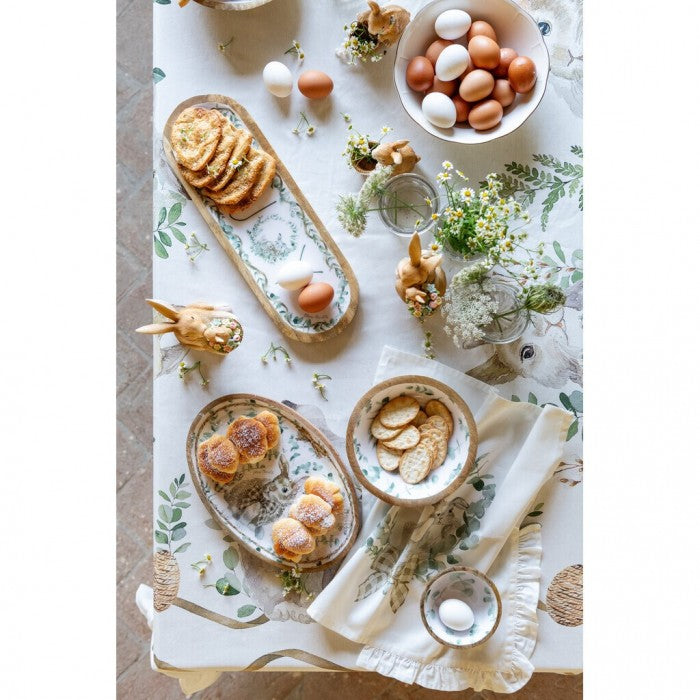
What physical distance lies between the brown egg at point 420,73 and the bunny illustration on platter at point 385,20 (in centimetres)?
9

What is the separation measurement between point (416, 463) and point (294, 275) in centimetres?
51

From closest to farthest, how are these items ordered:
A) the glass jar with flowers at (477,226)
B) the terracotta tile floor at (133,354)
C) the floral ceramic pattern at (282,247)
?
the glass jar with flowers at (477,226) < the floral ceramic pattern at (282,247) < the terracotta tile floor at (133,354)

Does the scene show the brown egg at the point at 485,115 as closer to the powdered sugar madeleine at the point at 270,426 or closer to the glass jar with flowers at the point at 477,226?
the glass jar with flowers at the point at 477,226

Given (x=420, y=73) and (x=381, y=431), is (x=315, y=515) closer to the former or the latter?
(x=381, y=431)

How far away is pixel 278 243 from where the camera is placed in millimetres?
1601

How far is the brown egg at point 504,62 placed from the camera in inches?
57.8

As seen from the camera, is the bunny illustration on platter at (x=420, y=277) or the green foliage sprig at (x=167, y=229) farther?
the green foliage sprig at (x=167, y=229)

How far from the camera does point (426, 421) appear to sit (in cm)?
153

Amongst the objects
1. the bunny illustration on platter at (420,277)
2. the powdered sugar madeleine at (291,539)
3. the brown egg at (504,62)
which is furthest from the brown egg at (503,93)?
the powdered sugar madeleine at (291,539)

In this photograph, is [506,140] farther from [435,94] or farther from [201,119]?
[201,119]

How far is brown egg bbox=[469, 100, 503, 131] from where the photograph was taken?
146 centimetres

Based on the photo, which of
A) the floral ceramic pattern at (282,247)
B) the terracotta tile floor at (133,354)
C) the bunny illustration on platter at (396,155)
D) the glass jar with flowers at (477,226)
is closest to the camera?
the glass jar with flowers at (477,226)

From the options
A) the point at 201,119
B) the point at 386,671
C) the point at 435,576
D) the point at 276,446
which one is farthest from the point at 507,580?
the point at 201,119

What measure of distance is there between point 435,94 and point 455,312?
49 centimetres
